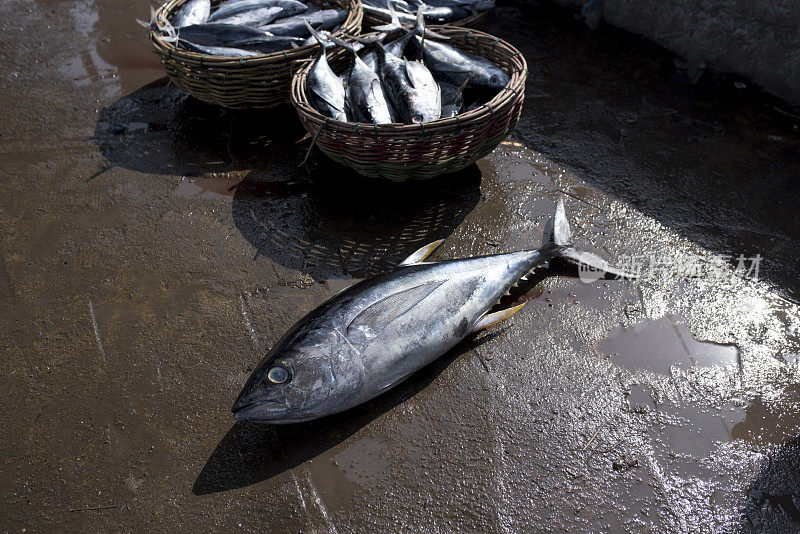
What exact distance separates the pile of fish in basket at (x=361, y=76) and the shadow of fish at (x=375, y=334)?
0.67 meters

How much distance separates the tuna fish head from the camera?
2.16m

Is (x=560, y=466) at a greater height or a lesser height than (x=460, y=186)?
lesser

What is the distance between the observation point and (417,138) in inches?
116

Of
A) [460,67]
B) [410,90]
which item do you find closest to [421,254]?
[410,90]

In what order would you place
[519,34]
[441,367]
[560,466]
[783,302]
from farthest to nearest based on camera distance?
1. [519,34]
2. [783,302]
3. [441,367]
4. [560,466]

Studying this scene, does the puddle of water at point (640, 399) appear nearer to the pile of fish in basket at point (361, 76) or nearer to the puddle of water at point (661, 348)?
the puddle of water at point (661, 348)

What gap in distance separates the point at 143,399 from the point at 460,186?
2.25 m

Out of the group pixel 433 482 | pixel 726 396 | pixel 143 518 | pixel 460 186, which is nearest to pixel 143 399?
pixel 143 518

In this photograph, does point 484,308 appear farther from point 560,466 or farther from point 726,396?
point 726,396

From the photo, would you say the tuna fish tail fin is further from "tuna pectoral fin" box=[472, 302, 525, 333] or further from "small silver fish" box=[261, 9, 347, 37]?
"small silver fish" box=[261, 9, 347, 37]

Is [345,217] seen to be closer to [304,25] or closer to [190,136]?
[190,136]

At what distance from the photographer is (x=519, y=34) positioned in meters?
5.21

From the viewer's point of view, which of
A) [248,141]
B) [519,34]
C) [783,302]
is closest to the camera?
[783,302]

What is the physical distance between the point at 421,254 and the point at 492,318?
520mm
